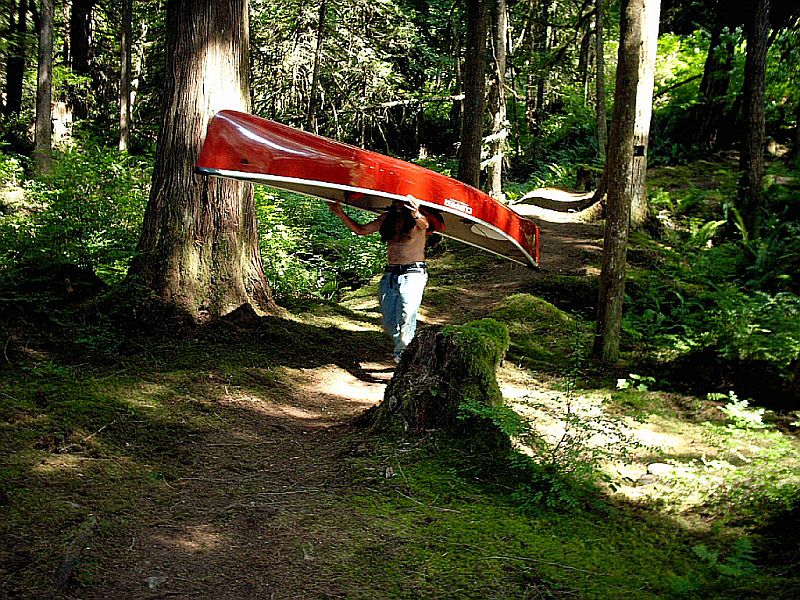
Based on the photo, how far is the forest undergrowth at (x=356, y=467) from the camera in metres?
3.67

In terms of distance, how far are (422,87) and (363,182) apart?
21.5 metres

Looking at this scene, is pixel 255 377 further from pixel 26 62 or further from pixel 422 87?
pixel 26 62

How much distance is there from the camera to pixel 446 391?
5500 mm

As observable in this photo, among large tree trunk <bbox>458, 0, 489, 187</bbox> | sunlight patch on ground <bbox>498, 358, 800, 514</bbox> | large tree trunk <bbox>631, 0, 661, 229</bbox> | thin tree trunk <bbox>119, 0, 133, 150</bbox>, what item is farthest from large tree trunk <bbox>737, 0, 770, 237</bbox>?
thin tree trunk <bbox>119, 0, 133, 150</bbox>

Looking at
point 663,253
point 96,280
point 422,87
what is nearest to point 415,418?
point 96,280

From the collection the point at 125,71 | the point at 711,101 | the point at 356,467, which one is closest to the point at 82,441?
the point at 356,467

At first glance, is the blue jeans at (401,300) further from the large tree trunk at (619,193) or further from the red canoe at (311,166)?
the large tree trunk at (619,193)

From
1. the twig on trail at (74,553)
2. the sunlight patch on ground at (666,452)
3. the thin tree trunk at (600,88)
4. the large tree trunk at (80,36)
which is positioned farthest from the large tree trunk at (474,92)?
the large tree trunk at (80,36)

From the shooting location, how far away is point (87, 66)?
2697 centimetres

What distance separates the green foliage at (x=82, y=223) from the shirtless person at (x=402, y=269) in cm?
357

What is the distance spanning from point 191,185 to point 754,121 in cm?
1161

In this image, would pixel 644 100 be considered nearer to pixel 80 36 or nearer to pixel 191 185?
pixel 191 185

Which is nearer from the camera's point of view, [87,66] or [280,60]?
[280,60]

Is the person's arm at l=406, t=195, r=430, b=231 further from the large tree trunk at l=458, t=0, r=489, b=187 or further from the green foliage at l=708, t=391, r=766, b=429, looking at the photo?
the large tree trunk at l=458, t=0, r=489, b=187
